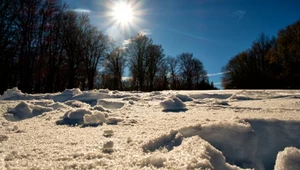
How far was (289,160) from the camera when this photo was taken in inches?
41.8

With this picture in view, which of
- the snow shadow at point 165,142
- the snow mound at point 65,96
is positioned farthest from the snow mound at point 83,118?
the snow mound at point 65,96

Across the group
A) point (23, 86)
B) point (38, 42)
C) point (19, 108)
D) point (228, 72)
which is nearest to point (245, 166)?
point (19, 108)

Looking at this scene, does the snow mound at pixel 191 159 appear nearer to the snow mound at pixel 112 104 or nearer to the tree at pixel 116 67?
the snow mound at pixel 112 104

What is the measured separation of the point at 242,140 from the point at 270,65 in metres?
32.2

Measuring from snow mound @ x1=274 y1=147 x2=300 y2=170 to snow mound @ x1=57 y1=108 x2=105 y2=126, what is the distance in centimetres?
146

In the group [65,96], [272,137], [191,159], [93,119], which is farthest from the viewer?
[65,96]

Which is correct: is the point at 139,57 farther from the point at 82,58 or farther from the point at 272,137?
the point at 272,137

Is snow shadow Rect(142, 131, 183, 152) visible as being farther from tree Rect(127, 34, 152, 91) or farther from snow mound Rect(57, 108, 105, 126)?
tree Rect(127, 34, 152, 91)

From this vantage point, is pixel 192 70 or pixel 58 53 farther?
pixel 192 70

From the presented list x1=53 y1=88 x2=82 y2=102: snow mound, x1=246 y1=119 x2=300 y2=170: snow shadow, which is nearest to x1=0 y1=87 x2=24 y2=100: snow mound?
x1=53 y1=88 x2=82 y2=102: snow mound

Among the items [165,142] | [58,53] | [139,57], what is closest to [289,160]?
[165,142]

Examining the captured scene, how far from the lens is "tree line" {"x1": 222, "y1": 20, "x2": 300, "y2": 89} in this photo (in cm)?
2097

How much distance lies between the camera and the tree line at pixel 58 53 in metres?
14.3

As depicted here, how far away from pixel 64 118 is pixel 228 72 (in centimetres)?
4244
